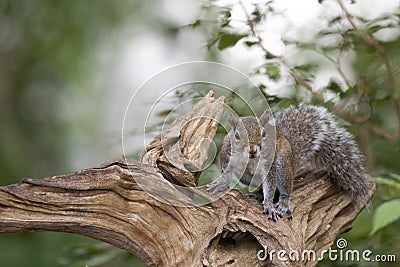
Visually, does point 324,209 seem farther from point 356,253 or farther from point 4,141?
point 4,141

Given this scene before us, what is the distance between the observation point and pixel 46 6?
132 inches

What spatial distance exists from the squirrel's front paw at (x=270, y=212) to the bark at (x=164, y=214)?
1cm

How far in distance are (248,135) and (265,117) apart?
80mm

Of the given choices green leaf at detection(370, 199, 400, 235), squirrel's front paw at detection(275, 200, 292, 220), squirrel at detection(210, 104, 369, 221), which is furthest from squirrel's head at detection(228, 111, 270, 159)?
green leaf at detection(370, 199, 400, 235)

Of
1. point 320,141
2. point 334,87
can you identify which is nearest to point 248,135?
point 320,141

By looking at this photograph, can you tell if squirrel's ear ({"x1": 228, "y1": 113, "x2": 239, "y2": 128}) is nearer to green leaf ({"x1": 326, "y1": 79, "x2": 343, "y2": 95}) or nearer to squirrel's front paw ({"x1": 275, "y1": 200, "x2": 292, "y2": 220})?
squirrel's front paw ({"x1": 275, "y1": 200, "x2": 292, "y2": 220})

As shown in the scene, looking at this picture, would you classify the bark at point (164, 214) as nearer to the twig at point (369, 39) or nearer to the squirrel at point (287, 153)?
the squirrel at point (287, 153)

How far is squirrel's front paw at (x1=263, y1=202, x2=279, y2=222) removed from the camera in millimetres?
1186

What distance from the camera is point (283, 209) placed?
1.22 meters

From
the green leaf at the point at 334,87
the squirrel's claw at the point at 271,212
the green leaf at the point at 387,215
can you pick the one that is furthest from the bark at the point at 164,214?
the green leaf at the point at 334,87

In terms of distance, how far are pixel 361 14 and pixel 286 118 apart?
41 cm

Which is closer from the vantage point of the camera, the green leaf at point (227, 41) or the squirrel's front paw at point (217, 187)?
the squirrel's front paw at point (217, 187)

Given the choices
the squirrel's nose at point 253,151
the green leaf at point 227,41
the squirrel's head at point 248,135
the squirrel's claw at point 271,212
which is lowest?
the squirrel's claw at point 271,212

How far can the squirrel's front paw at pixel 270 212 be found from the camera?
1186 millimetres
